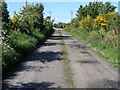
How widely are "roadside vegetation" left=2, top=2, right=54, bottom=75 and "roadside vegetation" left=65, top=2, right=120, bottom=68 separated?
16.2ft

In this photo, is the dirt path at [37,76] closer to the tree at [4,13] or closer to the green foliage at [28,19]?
the tree at [4,13]

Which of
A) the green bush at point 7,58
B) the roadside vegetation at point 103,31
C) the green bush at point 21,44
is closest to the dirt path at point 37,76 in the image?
the green bush at point 7,58

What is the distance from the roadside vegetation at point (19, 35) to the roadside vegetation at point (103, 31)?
494 cm

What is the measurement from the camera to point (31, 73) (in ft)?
45.8

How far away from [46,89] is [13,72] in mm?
3508

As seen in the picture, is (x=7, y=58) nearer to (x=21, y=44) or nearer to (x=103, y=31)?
(x=21, y=44)

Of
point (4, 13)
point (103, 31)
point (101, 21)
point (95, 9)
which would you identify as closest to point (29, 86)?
point (4, 13)

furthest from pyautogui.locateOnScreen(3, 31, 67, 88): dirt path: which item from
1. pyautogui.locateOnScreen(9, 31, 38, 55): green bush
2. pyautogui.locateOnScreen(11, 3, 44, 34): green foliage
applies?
pyautogui.locateOnScreen(11, 3, 44, 34): green foliage

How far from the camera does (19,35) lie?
27.4 metres

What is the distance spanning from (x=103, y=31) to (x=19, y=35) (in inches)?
349

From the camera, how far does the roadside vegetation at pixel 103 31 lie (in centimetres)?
2128

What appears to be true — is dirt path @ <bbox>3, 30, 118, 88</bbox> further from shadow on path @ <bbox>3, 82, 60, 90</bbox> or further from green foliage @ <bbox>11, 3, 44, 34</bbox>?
green foliage @ <bbox>11, 3, 44, 34</bbox>

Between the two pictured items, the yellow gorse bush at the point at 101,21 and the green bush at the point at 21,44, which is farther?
the yellow gorse bush at the point at 101,21

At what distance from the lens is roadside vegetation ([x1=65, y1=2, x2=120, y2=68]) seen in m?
21.3
